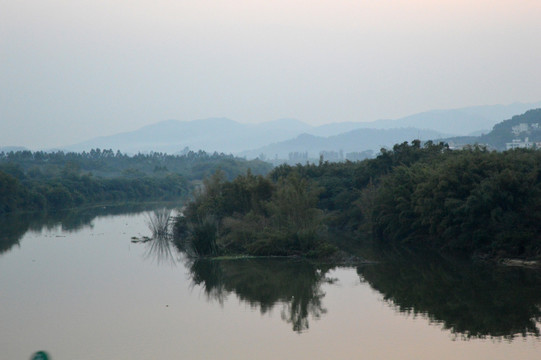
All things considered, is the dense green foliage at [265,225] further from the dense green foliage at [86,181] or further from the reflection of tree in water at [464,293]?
the dense green foliage at [86,181]

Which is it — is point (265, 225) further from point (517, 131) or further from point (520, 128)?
point (520, 128)

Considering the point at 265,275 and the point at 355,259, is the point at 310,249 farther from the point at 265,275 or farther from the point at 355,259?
the point at 265,275

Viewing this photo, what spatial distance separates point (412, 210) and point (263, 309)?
35.8 feet

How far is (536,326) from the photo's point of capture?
13406 mm

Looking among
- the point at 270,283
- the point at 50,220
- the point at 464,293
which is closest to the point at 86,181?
the point at 50,220

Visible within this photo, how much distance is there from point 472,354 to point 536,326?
7.36ft

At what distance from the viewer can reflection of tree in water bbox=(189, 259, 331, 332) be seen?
53.2ft

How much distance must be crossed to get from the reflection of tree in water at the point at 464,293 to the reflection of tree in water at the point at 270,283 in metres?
1.72

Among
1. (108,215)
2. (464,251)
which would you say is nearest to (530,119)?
(108,215)

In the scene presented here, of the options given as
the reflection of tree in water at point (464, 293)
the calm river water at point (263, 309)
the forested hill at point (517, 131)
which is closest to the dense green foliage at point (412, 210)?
the calm river water at point (263, 309)

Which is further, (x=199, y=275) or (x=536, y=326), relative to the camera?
(x=199, y=275)

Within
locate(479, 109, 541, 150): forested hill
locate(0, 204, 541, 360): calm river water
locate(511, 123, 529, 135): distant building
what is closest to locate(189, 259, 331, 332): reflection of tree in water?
locate(0, 204, 541, 360): calm river water

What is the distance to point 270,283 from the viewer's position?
19.4m

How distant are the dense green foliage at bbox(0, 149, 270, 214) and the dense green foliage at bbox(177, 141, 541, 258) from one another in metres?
24.5
